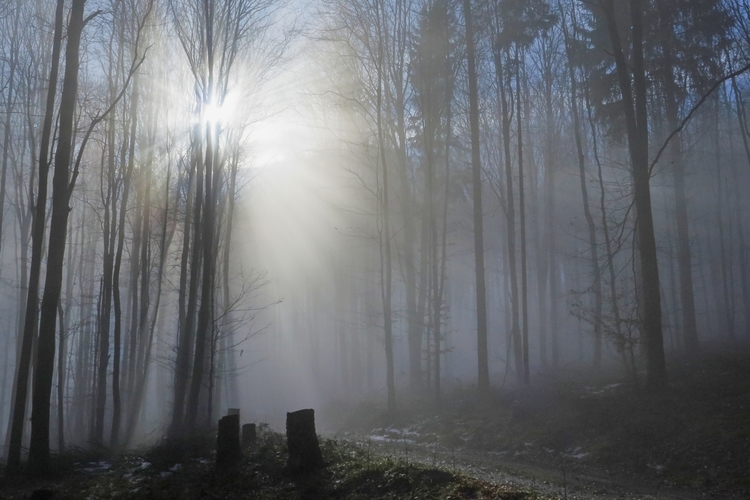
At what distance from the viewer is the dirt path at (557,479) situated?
7770mm

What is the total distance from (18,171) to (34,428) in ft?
56.8

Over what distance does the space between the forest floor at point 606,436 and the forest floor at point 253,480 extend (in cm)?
156

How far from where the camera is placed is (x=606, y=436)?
10828mm

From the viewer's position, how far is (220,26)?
15.9m

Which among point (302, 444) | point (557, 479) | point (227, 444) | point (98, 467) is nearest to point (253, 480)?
point (302, 444)

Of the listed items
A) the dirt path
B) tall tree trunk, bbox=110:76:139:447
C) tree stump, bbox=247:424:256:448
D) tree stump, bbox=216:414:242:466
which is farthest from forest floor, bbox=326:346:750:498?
tall tree trunk, bbox=110:76:139:447

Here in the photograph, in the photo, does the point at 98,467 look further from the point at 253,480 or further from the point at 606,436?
the point at 606,436

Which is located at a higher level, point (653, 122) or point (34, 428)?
point (653, 122)

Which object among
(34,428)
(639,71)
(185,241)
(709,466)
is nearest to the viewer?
(709,466)

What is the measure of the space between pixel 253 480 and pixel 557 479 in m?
4.60

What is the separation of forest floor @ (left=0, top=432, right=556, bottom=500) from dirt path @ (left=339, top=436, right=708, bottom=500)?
1170 mm

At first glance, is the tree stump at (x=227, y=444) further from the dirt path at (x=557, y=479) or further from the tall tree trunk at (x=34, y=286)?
the tall tree trunk at (x=34, y=286)

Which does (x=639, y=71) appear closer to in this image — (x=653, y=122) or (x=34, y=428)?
(x=653, y=122)

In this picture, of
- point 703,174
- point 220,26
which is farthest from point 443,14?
point 703,174
